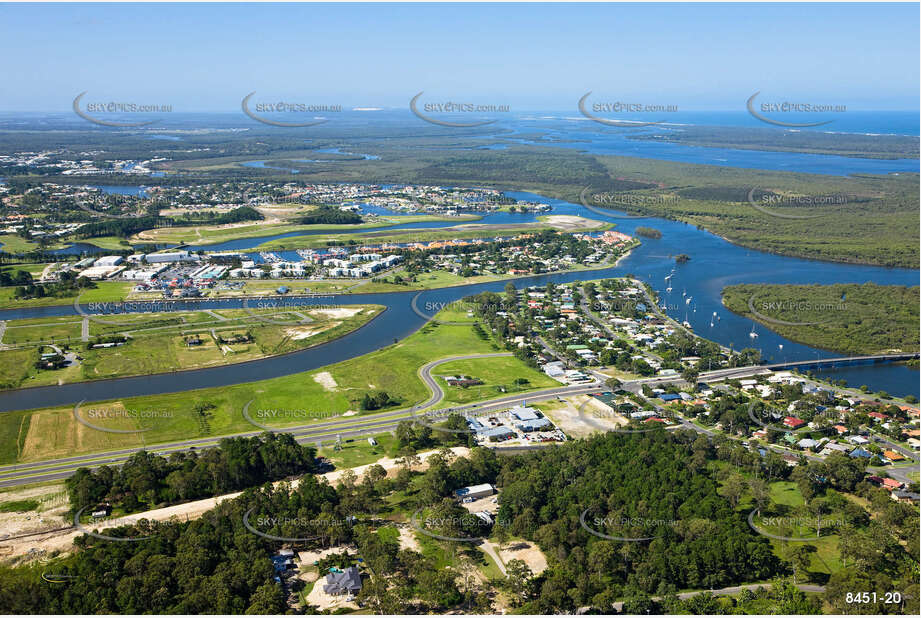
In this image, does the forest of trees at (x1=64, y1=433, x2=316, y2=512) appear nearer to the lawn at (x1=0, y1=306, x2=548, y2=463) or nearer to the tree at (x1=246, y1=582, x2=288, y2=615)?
the lawn at (x1=0, y1=306, x2=548, y2=463)

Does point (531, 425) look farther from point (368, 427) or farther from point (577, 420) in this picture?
point (368, 427)

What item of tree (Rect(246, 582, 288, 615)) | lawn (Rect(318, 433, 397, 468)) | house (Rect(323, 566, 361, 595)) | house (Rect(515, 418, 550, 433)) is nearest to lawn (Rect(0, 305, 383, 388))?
lawn (Rect(318, 433, 397, 468))

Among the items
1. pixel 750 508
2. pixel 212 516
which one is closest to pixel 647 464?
pixel 750 508

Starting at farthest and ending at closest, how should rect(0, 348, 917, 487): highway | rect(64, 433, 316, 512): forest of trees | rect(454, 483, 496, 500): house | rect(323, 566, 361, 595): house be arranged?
1. rect(0, 348, 917, 487): highway
2. rect(454, 483, 496, 500): house
3. rect(64, 433, 316, 512): forest of trees
4. rect(323, 566, 361, 595): house

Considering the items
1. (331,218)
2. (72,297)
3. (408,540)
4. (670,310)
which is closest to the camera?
(408,540)

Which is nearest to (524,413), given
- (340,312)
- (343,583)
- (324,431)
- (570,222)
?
(324,431)

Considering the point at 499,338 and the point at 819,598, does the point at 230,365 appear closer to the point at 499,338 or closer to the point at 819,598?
the point at 499,338
